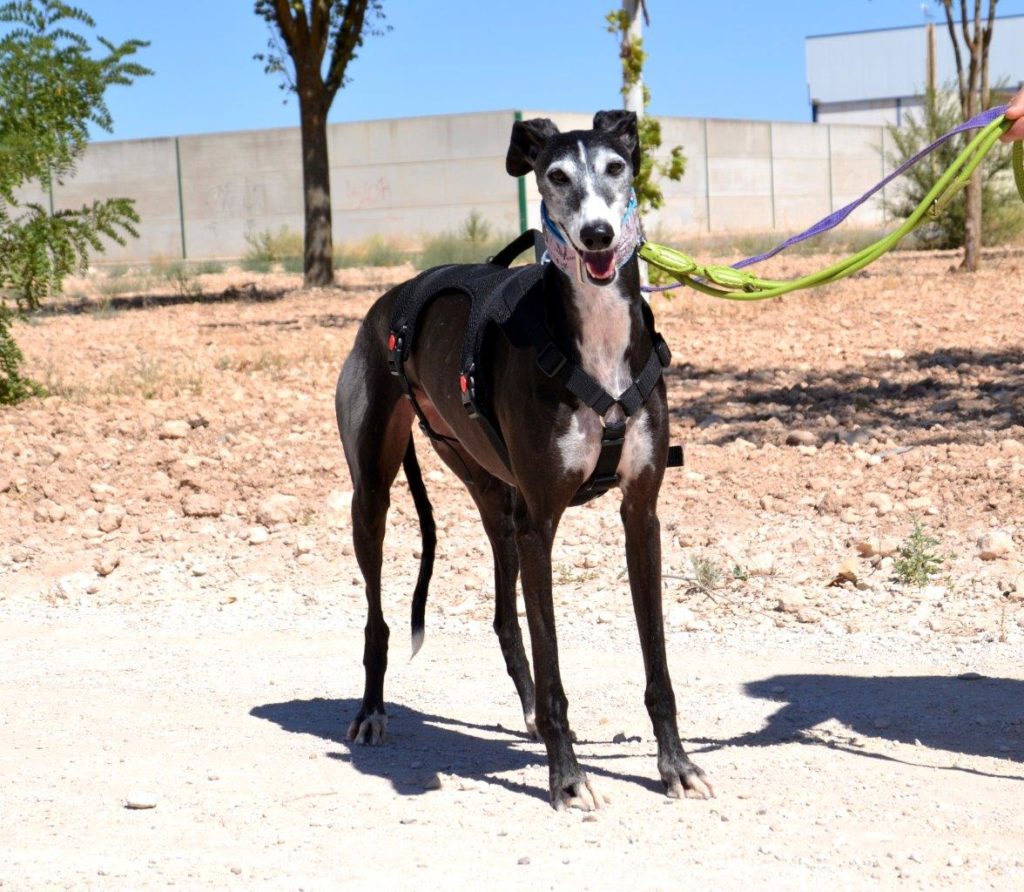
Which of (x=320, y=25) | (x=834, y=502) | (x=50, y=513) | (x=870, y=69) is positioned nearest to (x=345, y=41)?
(x=320, y=25)

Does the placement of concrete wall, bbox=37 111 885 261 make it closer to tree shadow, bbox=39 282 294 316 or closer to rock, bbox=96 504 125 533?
tree shadow, bbox=39 282 294 316

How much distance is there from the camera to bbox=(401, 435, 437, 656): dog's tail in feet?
17.9

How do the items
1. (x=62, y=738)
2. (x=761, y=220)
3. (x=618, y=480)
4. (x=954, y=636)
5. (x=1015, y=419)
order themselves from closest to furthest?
(x=618, y=480) < (x=62, y=738) < (x=954, y=636) < (x=1015, y=419) < (x=761, y=220)

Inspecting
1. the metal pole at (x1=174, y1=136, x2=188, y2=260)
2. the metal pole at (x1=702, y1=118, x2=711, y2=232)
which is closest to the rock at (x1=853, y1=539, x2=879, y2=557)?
the metal pole at (x1=174, y1=136, x2=188, y2=260)

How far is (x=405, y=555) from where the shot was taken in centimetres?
746

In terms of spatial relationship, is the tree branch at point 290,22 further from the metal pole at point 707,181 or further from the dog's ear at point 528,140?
the metal pole at point 707,181

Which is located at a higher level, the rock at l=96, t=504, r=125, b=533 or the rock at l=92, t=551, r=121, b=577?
the rock at l=96, t=504, r=125, b=533

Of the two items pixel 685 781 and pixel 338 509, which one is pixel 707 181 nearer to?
pixel 338 509

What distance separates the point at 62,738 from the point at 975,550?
4.07 m

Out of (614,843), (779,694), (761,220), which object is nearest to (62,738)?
(614,843)

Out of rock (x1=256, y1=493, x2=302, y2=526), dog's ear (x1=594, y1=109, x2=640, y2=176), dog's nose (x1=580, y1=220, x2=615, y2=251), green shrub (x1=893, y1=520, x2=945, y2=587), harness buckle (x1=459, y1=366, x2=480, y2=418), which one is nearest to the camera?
dog's nose (x1=580, y1=220, x2=615, y2=251)

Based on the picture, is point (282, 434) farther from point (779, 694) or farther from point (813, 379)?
point (779, 694)

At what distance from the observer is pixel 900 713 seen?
5043 mm

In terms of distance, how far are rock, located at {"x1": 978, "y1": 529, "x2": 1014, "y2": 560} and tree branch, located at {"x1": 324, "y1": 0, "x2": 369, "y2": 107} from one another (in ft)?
47.2
